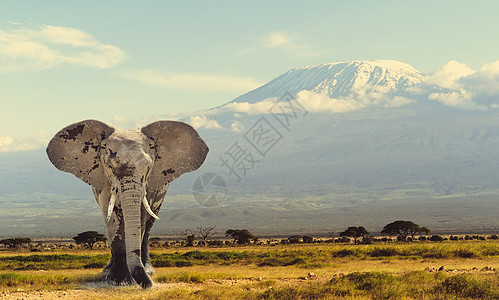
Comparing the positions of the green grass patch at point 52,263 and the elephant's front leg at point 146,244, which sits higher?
the elephant's front leg at point 146,244

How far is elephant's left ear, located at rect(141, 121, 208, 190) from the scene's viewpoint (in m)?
17.4

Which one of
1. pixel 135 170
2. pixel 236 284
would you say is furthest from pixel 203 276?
pixel 135 170

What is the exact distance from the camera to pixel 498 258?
2648cm

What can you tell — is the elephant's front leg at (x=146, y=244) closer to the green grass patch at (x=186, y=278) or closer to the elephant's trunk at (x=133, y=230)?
the green grass patch at (x=186, y=278)

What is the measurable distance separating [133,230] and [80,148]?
3189 millimetres

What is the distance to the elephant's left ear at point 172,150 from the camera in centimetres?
1742

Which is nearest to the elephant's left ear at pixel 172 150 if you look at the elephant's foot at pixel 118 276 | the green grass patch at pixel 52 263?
the elephant's foot at pixel 118 276

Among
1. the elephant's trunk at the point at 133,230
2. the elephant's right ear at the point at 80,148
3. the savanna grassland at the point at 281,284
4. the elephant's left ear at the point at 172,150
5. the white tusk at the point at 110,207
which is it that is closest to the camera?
the savanna grassland at the point at 281,284

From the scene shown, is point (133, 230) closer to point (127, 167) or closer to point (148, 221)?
point (127, 167)

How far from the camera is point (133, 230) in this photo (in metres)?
15.7

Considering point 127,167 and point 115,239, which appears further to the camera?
point 115,239

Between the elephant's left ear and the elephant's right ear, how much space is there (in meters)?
1.35

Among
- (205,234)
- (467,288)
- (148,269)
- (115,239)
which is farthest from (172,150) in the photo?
(205,234)

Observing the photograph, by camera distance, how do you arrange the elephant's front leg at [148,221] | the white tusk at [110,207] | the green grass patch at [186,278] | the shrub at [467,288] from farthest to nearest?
the green grass patch at [186,278]
the elephant's front leg at [148,221]
the white tusk at [110,207]
the shrub at [467,288]
